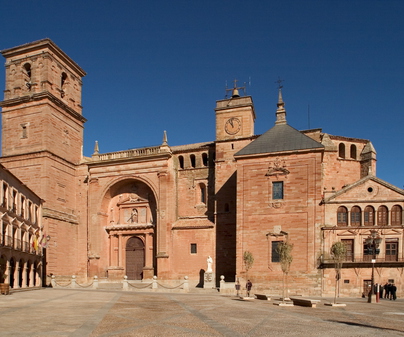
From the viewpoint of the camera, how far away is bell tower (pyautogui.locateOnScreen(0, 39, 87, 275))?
3906 cm

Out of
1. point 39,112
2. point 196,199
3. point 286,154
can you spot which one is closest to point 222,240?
point 196,199

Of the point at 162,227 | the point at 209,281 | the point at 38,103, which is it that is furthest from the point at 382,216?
the point at 38,103

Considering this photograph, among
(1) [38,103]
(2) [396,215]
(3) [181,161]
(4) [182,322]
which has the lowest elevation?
(4) [182,322]

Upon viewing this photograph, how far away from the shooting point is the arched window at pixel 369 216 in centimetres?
3297

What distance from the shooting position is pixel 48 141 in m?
39.6

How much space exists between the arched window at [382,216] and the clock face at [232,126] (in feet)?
44.7

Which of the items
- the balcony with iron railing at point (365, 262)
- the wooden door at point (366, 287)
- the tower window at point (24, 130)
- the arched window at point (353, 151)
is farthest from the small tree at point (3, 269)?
the arched window at point (353, 151)

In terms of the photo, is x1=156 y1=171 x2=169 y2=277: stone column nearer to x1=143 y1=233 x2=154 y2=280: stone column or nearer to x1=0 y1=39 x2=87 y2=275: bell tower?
x1=143 y1=233 x2=154 y2=280: stone column

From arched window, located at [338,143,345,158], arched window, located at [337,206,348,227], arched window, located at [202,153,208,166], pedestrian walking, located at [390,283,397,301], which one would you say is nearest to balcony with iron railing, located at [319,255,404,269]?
arched window, located at [337,206,348,227]

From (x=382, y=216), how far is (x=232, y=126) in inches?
575

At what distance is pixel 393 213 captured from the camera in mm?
32594

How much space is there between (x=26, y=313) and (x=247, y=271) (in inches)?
767

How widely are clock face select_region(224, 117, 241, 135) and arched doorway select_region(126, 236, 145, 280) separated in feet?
43.2

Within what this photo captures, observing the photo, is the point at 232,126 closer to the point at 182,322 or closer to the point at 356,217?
the point at 356,217
